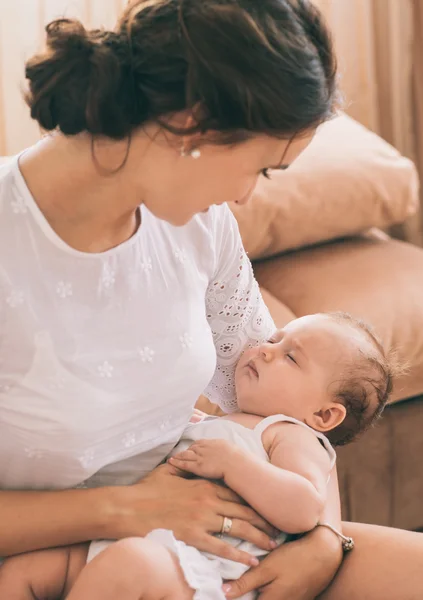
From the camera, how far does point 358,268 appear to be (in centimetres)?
220

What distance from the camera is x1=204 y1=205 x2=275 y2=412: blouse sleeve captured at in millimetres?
1361

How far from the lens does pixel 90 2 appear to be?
250cm

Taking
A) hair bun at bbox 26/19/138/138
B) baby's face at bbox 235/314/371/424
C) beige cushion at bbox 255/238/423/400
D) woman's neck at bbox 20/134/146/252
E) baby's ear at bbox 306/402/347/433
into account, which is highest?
hair bun at bbox 26/19/138/138

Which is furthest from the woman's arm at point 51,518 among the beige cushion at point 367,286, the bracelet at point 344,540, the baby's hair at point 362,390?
the beige cushion at point 367,286

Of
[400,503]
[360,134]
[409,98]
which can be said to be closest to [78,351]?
[400,503]

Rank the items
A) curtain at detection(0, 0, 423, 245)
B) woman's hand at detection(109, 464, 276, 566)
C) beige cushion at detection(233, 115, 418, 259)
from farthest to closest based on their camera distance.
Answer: curtain at detection(0, 0, 423, 245), beige cushion at detection(233, 115, 418, 259), woman's hand at detection(109, 464, 276, 566)

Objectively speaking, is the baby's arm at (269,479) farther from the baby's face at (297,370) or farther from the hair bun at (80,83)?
the hair bun at (80,83)

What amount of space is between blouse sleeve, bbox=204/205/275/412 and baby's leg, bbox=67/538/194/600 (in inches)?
17.6

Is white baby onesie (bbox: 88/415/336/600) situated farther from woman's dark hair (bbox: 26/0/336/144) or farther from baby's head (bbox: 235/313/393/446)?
woman's dark hair (bbox: 26/0/336/144)

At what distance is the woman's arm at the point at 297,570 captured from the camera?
1172mm

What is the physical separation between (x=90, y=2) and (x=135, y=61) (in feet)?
5.44

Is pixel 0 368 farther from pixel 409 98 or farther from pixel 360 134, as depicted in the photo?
pixel 409 98

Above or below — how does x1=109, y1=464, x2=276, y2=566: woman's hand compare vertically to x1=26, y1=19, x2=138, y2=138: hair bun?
below

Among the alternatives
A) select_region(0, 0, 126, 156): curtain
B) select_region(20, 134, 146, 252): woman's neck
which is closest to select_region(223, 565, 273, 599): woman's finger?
select_region(20, 134, 146, 252): woman's neck
